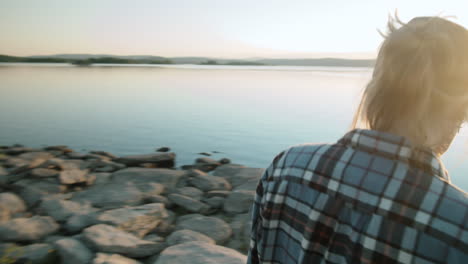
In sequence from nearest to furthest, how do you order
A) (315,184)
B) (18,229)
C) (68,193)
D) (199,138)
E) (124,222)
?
(315,184)
(18,229)
(124,222)
(68,193)
(199,138)

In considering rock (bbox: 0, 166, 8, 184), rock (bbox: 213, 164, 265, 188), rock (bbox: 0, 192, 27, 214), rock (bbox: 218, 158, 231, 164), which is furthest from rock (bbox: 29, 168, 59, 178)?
rock (bbox: 218, 158, 231, 164)

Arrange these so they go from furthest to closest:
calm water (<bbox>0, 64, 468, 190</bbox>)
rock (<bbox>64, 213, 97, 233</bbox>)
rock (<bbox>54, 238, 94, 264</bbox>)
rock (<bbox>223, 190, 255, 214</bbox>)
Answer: calm water (<bbox>0, 64, 468, 190</bbox>) → rock (<bbox>223, 190, 255, 214</bbox>) → rock (<bbox>64, 213, 97, 233</bbox>) → rock (<bbox>54, 238, 94, 264</bbox>)

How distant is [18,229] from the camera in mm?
3662

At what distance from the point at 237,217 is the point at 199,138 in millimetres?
7153

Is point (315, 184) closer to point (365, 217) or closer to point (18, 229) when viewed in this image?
point (365, 217)

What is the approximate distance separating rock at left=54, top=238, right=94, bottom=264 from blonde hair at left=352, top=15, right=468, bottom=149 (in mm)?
3170

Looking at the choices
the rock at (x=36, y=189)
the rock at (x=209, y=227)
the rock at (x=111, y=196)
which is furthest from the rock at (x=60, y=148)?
the rock at (x=209, y=227)

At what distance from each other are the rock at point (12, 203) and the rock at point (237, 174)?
3784 mm

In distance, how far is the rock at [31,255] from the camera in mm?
3078

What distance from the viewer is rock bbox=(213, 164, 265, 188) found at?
7.09 metres

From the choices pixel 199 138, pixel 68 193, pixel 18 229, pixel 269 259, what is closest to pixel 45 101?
pixel 199 138

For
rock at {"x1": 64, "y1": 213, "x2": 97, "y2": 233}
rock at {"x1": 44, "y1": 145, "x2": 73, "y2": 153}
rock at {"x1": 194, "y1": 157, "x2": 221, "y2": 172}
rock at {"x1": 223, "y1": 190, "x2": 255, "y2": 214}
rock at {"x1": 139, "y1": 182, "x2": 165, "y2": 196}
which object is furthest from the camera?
rock at {"x1": 44, "y1": 145, "x2": 73, "y2": 153}

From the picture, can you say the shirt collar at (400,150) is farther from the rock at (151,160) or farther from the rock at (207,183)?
the rock at (151,160)

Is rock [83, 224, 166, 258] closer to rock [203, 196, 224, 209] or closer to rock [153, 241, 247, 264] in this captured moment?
rock [153, 241, 247, 264]
